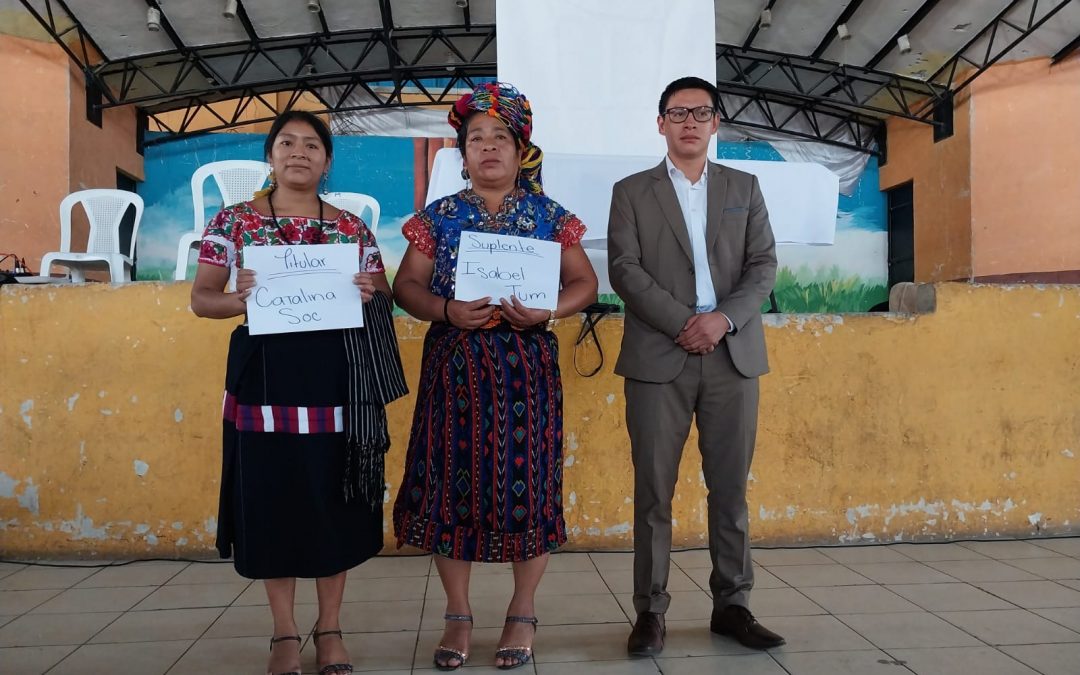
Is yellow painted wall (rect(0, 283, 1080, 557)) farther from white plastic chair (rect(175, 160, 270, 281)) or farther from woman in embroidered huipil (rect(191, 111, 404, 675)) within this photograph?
white plastic chair (rect(175, 160, 270, 281))

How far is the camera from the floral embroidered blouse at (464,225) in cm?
211

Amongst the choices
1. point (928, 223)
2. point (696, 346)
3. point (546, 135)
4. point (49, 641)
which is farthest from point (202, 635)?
point (928, 223)

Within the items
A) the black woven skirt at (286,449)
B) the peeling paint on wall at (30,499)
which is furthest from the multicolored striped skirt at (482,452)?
the peeling paint on wall at (30,499)

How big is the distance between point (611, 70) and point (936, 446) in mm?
2108

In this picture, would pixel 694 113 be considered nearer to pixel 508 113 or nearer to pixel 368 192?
pixel 508 113

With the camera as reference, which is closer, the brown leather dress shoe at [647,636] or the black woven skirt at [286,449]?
the black woven skirt at [286,449]

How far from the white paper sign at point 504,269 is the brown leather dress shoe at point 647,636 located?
886 millimetres

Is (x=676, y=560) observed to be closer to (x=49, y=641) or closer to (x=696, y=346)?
(x=696, y=346)

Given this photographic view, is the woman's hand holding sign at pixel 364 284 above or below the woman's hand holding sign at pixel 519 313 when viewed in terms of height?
above

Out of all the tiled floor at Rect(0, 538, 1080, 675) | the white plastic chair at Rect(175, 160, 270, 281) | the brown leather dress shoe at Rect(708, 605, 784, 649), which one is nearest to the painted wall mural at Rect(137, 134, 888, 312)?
the white plastic chair at Rect(175, 160, 270, 281)

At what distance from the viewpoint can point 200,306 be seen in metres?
1.97

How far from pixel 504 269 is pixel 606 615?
3.83 feet

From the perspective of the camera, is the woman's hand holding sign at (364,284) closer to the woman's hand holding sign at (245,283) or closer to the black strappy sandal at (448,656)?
the woman's hand holding sign at (245,283)

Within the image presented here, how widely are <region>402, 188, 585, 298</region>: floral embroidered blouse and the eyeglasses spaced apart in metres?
0.44
